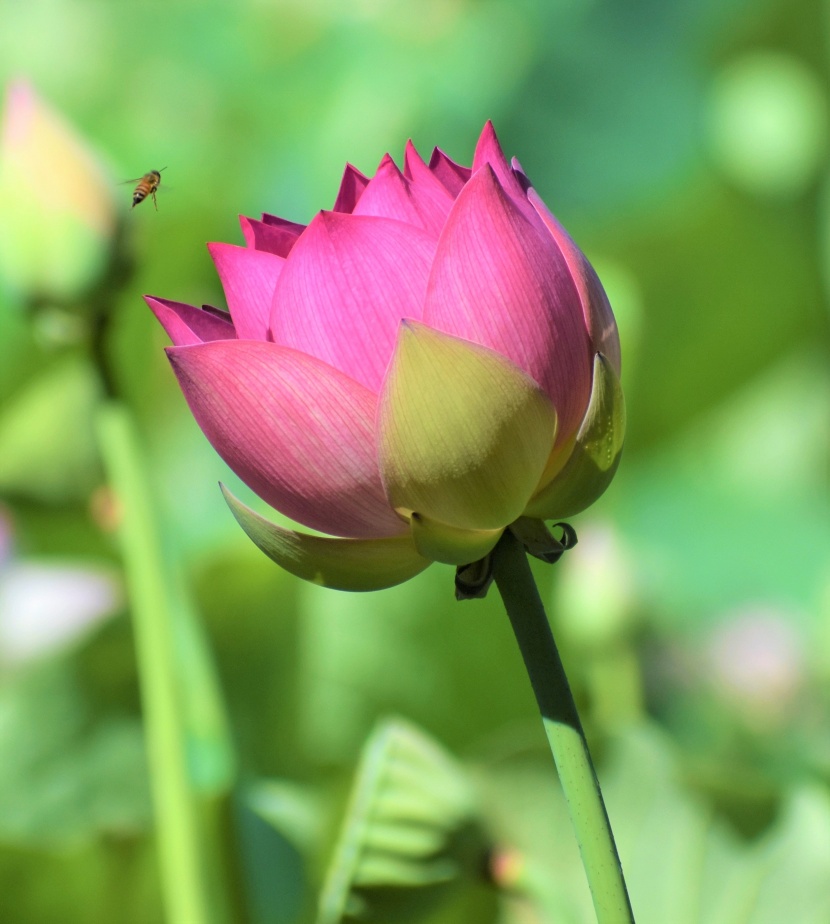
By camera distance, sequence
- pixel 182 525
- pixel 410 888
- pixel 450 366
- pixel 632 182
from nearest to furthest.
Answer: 1. pixel 450 366
2. pixel 410 888
3. pixel 182 525
4. pixel 632 182

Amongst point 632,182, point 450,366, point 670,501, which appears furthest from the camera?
point 632,182

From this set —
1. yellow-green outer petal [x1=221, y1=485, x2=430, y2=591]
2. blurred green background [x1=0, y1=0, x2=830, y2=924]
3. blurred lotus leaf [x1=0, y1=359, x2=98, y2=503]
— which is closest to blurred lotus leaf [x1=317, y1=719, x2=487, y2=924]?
blurred green background [x1=0, y1=0, x2=830, y2=924]

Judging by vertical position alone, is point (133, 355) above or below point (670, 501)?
above

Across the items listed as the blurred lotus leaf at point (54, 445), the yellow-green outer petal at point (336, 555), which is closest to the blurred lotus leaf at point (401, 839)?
the yellow-green outer petal at point (336, 555)

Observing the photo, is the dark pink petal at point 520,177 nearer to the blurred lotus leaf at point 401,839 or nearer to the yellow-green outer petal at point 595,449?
the yellow-green outer petal at point 595,449

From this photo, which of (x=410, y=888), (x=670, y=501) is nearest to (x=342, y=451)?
(x=410, y=888)

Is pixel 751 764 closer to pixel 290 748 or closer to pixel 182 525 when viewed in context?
pixel 290 748

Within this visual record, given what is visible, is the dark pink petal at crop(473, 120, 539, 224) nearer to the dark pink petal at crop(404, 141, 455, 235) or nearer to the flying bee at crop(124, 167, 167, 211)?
the dark pink petal at crop(404, 141, 455, 235)
